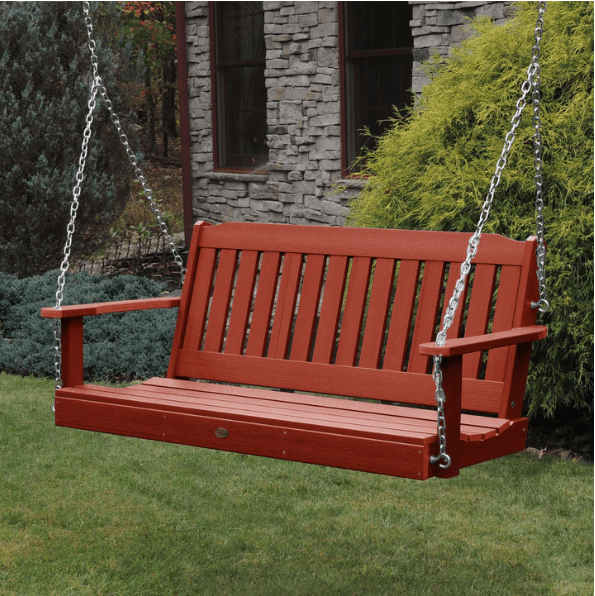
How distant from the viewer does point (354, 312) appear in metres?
3.81

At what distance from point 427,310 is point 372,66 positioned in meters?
5.07

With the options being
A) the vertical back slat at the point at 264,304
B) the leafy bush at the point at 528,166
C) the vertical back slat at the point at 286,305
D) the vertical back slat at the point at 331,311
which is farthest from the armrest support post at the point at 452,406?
the leafy bush at the point at 528,166

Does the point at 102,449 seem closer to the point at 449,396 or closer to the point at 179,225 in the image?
the point at 449,396

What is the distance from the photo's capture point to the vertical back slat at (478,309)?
11.5 ft

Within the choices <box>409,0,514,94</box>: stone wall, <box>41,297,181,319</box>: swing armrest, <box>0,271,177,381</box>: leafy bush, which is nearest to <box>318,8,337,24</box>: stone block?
<box>409,0,514,94</box>: stone wall

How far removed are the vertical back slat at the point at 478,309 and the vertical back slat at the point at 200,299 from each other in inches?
44.8

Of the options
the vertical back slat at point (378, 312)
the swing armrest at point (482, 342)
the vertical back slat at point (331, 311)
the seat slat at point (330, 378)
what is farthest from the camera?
the vertical back slat at point (331, 311)

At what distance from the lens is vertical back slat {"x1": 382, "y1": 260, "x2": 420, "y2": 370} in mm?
3674

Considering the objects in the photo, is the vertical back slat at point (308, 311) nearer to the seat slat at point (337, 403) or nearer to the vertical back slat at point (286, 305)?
the vertical back slat at point (286, 305)

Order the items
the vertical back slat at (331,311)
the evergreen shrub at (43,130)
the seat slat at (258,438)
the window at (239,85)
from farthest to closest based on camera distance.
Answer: the window at (239,85)
the evergreen shrub at (43,130)
the vertical back slat at (331,311)
the seat slat at (258,438)

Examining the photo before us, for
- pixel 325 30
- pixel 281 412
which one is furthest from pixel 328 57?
pixel 281 412

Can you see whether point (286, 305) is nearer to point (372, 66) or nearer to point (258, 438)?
point (258, 438)

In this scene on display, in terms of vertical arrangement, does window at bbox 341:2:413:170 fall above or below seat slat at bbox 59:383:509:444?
above

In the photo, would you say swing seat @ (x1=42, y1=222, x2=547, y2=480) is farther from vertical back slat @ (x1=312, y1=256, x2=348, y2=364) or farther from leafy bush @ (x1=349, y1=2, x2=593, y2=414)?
leafy bush @ (x1=349, y1=2, x2=593, y2=414)
